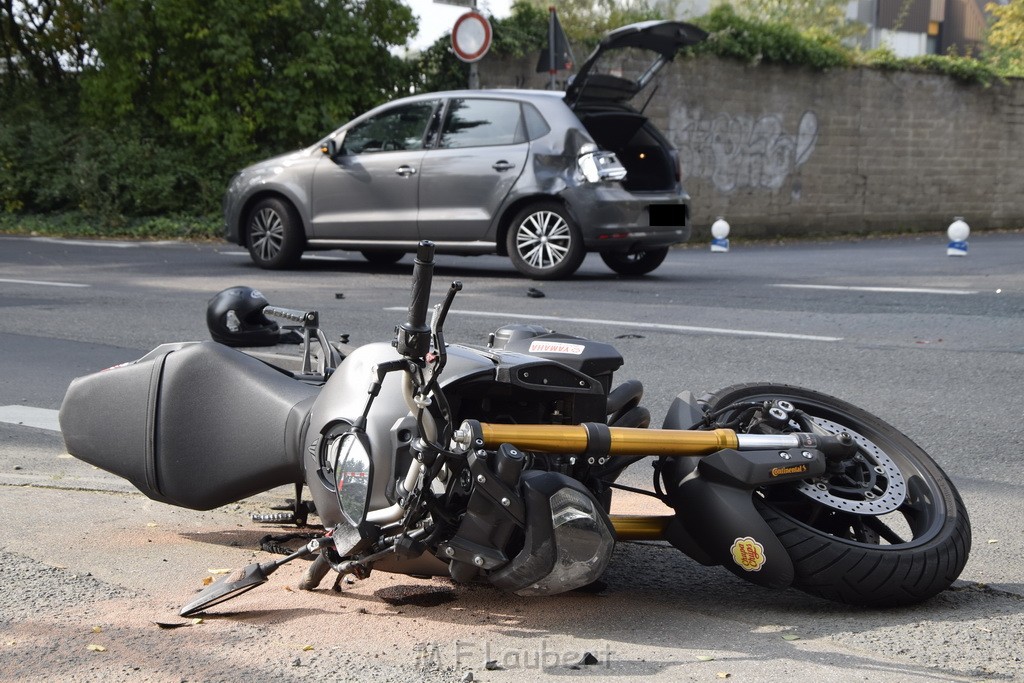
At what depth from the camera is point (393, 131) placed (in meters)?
13.0

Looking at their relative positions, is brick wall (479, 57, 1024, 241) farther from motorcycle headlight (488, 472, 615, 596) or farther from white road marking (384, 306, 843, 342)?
motorcycle headlight (488, 472, 615, 596)

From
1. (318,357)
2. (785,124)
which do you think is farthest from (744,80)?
(318,357)

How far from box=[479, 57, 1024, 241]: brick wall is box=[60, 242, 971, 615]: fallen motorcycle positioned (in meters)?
17.0

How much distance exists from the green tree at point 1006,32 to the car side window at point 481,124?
23205 mm

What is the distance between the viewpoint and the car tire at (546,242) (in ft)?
39.7

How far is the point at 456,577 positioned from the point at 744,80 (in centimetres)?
1987

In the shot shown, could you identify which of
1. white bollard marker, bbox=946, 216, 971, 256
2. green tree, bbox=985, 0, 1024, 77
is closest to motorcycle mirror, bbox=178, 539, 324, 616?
white bollard marker, bbox=946, 216, 971, 256

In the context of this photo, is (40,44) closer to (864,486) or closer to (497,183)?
(497,183)

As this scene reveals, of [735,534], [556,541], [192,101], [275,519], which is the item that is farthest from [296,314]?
[192,101]

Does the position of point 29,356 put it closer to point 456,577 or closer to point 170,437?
point 170,437

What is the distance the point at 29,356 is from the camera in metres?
7.66

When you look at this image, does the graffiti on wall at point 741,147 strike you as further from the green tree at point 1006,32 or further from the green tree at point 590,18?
the green tree at point 1006,32

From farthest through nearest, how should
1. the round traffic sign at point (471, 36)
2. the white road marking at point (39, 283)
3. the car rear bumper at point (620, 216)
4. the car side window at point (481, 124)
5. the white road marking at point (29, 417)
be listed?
the round traffic sign at point (471, 36), the car side window at point (481, 124), the car rear bumper at point (620, 216), the white road marking at point (39, 283), the white road marking at point (29, 417)

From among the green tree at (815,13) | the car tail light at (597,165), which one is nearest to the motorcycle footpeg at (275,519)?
the car tail light at (597,165)
